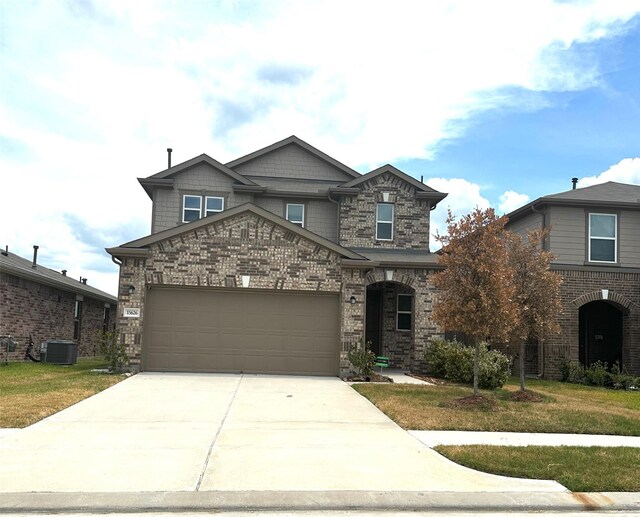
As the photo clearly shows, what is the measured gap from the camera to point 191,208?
69.5 feet

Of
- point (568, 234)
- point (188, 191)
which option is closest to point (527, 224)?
point (568, 234)

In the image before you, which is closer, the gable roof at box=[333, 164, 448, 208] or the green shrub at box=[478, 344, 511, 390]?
the green shrub at box=[478, 344, 511, 390]

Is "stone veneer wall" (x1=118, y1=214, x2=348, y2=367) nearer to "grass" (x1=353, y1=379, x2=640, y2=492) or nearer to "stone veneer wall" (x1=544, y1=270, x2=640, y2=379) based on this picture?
"grass" (x1=353, y1=379, x2=640, y2=492)

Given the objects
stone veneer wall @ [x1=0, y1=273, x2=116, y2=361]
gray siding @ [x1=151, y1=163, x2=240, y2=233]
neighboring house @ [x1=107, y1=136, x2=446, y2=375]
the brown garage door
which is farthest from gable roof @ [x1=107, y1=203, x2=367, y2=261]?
stone veneer wall @ [x1=0, y1=273, x2=116, y2=361]

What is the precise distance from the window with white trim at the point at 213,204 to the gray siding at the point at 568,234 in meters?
11.3

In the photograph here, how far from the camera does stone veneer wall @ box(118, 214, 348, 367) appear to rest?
16438 mm

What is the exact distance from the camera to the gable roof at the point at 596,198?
19.9 metres

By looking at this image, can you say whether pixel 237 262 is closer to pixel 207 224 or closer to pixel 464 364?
pixel 207 224

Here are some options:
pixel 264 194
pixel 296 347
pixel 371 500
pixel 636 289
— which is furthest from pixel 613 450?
pixel 264 194

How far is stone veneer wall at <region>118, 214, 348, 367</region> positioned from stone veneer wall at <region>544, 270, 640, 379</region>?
24.3 ft

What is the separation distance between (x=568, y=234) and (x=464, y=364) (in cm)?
657

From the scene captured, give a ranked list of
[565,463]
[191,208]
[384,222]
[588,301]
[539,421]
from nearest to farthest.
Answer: [565,463], [539,421], [588,301], [191,208], [384,222]

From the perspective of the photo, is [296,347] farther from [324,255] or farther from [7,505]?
[7,505]

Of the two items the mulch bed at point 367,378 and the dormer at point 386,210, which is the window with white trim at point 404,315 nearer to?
the dormer at point 386,210
